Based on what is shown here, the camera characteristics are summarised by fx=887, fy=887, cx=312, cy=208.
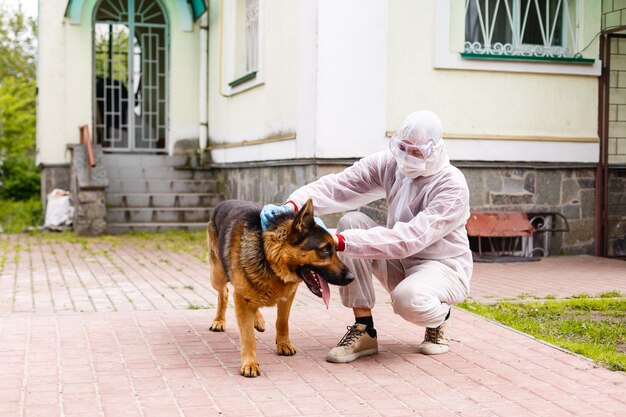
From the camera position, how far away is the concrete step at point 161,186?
15.3 metres

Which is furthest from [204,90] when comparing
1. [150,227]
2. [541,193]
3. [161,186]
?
[541,193]

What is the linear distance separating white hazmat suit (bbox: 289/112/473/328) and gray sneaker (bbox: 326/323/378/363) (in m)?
0.18

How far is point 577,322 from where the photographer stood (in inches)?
265

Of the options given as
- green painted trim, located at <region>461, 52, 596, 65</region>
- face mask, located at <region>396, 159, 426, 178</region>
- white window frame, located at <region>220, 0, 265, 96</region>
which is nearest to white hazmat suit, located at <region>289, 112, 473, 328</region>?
face mask, located at <region>396, 159, 426, 178</region>

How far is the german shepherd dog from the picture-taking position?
4797 millimetres

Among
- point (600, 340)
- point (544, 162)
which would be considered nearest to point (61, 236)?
point (544, 162)

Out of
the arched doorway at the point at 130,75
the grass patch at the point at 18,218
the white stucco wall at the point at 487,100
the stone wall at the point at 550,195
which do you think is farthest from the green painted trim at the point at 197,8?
the stone wall at the point at 550,195

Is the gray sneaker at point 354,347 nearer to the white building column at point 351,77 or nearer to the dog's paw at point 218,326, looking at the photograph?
the dog's paw at point 218,326

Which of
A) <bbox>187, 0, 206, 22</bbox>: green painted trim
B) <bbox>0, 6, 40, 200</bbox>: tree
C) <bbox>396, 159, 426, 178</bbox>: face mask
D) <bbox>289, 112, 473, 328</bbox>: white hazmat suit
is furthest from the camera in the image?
<bbox>0, 6, 40, 200</bbox>: tree

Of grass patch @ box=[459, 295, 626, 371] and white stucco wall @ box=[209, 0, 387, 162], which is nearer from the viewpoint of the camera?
grass patch @ box=[459, 295, 626, 371]

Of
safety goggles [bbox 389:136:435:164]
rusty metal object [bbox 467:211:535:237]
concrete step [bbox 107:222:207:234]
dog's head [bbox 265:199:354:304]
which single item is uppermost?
safety goggles [bbox 389:136:435:164]

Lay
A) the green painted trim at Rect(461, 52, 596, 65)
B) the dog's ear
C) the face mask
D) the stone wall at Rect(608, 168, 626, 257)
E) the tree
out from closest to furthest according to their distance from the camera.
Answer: the dog's ear < the face mask < the green painted trim at Rect(461, 52, 596, 65) < the stone wall at Rect(608, 168, 626, 257) < the tree

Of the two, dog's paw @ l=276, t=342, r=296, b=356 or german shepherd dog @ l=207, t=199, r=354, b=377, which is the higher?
german shepherd dog @ l=207, t=199, r=354, b=377

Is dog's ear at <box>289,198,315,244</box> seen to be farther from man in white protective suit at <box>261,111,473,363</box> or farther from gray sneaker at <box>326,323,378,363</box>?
gray sneaker at <box>326,323,378,363</box>
